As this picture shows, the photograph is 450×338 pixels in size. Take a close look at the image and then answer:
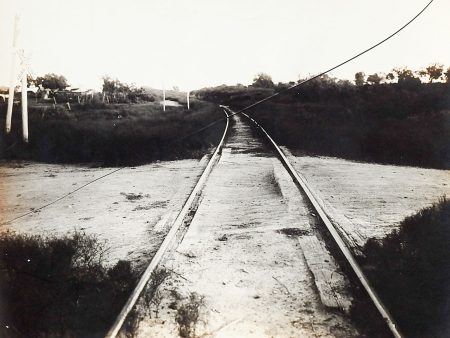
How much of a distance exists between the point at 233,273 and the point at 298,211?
2212 mm

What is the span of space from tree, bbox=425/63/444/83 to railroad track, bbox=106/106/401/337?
3033 cm

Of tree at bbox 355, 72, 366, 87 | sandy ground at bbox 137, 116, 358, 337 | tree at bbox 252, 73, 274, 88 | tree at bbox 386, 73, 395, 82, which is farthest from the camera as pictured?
tree at bbox 252, 73, 274, 88

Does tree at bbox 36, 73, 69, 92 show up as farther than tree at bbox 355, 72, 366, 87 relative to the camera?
Yes

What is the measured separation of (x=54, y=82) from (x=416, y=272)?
47.7 meters

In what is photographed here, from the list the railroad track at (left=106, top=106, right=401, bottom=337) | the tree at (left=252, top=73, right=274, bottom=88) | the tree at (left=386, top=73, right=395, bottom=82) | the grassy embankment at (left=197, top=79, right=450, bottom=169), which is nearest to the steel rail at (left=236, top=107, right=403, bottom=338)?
the railroad track at (left=106, top=106, right=401, bottom=337)

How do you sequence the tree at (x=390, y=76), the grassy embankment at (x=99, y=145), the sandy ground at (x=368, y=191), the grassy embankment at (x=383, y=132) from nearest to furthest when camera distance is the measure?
the sandy ground at (x=368, y=191)
the grassy embankment at (x=383, y=132)
the grassy embankment at (x=99, y=145)
the tree at (x=390, y=76)

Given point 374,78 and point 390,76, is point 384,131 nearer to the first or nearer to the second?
point 390,76

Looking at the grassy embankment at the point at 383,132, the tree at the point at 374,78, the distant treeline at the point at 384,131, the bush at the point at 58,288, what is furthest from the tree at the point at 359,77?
the bush at the point at 58,288

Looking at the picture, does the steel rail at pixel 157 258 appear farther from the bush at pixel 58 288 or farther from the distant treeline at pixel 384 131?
the distant treeline at pixel 384 131

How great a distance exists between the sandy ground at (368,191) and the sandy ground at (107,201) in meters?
2.75

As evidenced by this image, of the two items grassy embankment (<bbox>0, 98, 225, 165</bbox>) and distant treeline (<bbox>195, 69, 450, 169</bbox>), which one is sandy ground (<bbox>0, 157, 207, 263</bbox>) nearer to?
grassy embankment (<bbox>0, 98, 225, 165</bbox>)

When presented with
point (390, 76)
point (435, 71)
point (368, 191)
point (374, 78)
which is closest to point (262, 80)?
point (374, 78)

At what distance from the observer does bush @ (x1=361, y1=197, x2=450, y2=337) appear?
3.24 m

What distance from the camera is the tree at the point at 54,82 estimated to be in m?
42.7
